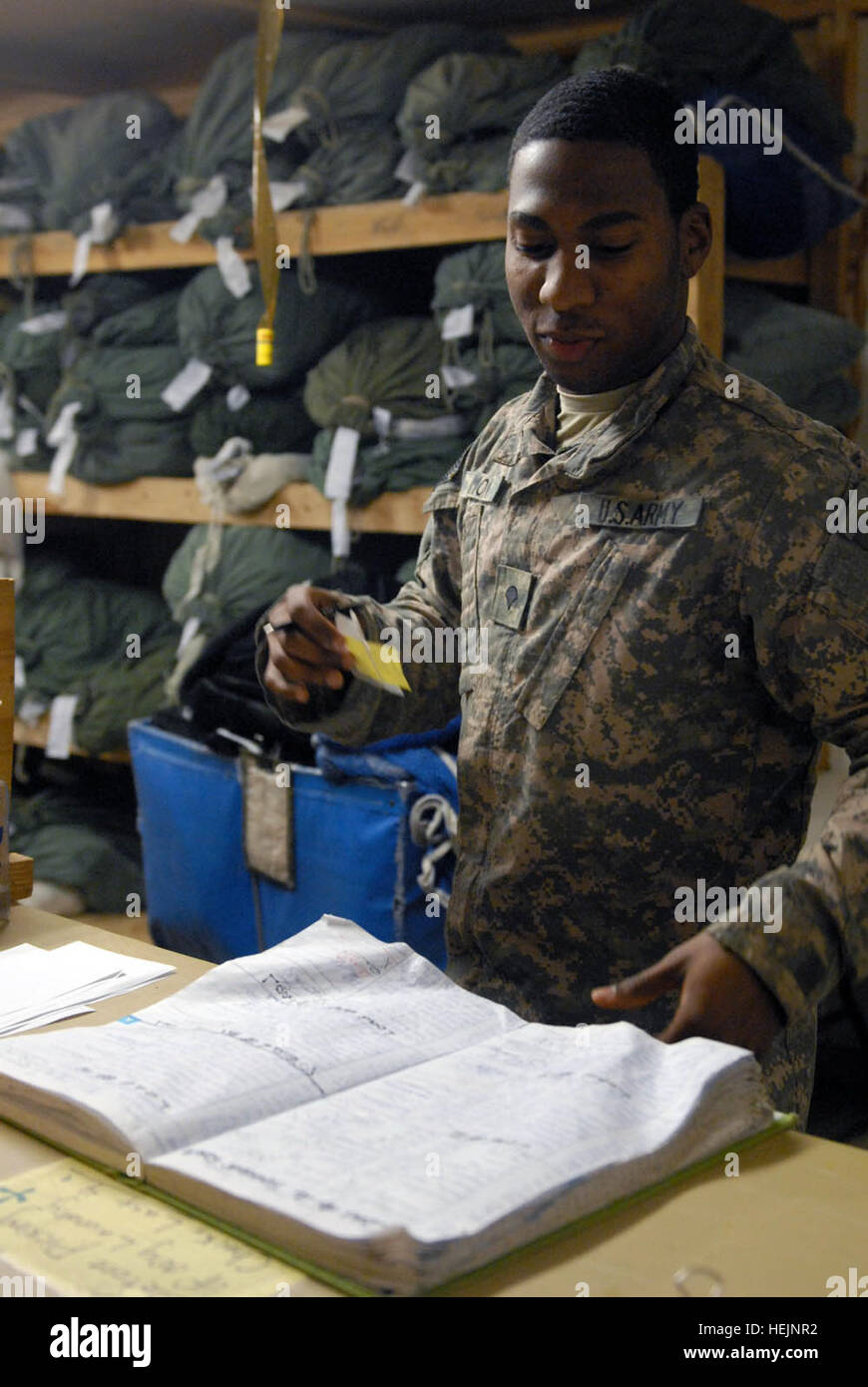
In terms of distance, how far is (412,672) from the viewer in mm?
1409

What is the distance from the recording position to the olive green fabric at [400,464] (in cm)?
245

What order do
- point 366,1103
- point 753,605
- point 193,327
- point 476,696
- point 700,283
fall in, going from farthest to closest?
1. point 193,327
2. point 700,283
3. point 476,696
4. point 753,605
5. point 366,1103

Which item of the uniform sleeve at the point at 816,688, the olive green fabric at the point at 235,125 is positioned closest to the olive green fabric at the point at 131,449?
the olive green fabric at the point at 235,125

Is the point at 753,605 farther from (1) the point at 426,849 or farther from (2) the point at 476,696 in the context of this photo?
(1) the point at 426,849

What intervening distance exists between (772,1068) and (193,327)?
6.65 ft

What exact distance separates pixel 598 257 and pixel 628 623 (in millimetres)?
308

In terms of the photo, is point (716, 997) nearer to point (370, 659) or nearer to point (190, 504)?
point (370, 659)

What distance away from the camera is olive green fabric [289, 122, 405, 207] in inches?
97.0

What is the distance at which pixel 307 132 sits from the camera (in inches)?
102

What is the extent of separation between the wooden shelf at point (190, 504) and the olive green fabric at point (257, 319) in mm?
236

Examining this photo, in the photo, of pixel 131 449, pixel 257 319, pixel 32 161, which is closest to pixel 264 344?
pixel 257 319

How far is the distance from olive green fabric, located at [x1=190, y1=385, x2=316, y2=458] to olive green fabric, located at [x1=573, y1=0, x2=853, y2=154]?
0.93 m

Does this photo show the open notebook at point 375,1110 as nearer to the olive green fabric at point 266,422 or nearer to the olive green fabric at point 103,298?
the olive green fabric at point 266,422

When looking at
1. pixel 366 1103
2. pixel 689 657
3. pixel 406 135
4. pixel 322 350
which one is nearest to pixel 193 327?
pixel 322 350
